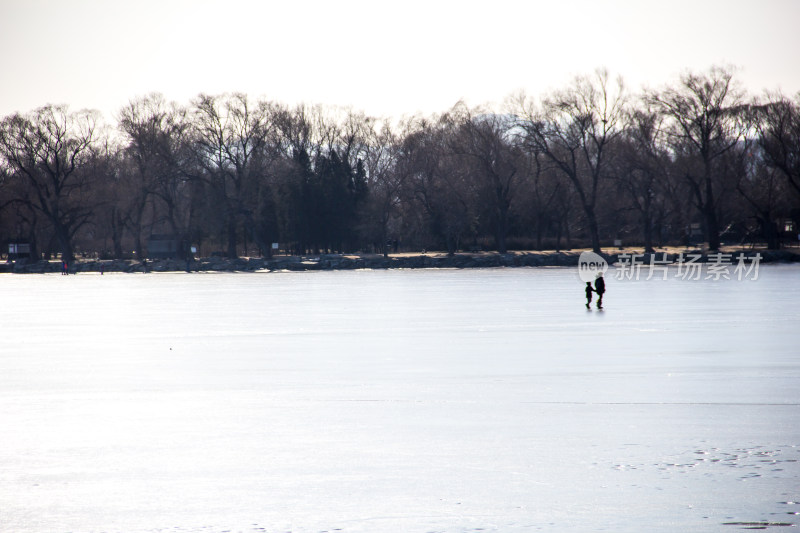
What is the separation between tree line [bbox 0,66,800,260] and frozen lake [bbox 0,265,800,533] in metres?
59.2

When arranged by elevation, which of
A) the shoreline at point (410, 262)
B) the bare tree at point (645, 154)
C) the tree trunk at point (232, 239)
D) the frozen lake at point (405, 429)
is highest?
the bare tree at point (645, 154)

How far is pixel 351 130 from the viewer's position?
3519 inches

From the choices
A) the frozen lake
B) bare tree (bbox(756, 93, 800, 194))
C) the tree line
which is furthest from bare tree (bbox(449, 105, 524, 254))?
the frozen lake

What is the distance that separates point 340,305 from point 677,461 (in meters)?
19.8

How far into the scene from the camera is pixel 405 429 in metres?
8.42

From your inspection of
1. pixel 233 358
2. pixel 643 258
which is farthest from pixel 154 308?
pixel 643 258

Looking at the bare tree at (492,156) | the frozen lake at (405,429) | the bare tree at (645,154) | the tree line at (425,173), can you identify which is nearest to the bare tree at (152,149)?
the tree line at (425,173)

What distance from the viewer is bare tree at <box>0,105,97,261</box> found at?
82.1 metres

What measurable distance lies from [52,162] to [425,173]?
3326cm

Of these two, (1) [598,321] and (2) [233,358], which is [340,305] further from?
(2) [233,358]

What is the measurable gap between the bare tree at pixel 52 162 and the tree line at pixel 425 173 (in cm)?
18

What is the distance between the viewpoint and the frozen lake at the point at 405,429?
5887 millimetres

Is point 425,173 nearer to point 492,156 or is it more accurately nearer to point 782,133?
point 492,156

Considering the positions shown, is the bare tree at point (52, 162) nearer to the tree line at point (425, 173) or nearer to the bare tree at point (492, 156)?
the tree line at point (425, 173)
